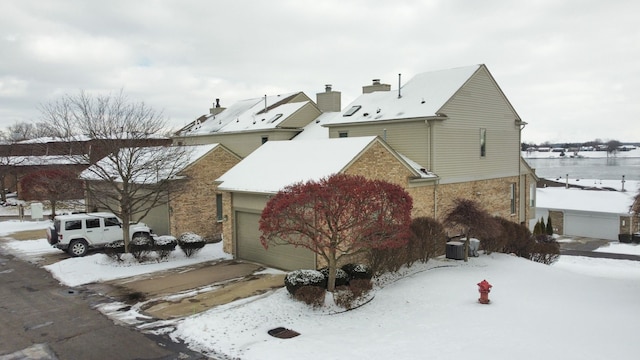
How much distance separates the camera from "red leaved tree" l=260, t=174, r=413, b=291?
12719 millimetres

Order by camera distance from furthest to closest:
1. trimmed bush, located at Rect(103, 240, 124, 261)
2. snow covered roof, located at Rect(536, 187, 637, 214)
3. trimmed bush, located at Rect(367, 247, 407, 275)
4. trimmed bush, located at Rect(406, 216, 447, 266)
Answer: snow covered roof, located at Rect(536, 187, 637, 214) → trimmed bush, located at Rect(103, 240, 124, 261) → trimmed bush, located at Rect(406, 216, 447, 266) → trimmed bush, located at Rect(367, 247, 407, 275)

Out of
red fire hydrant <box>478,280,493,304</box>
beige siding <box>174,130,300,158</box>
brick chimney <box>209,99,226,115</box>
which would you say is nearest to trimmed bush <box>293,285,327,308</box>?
red fire hydrant <box>478,280,493,304</box>

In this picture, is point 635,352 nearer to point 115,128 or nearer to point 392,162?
point 392,162

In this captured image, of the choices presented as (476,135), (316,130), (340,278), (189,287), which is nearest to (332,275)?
(340,278)

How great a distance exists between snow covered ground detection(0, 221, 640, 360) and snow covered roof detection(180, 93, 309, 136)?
16.7m

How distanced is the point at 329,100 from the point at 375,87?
513cm

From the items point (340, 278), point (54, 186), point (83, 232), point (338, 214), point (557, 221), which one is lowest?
point (557, 221)

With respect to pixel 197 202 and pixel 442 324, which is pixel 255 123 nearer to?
pixel 197 202

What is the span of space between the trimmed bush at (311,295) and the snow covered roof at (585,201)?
122 feet

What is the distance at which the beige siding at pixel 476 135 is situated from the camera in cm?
2228

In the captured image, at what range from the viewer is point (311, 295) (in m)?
12.3

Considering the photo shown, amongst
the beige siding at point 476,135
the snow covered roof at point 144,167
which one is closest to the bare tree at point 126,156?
the snow covered roof at point 144,167

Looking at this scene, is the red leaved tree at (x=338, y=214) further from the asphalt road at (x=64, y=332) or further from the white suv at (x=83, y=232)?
the white suv at (x=83, y=232)

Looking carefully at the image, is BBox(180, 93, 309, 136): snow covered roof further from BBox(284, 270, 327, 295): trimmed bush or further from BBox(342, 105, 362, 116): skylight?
BBox(284, 270, 327, 295): trimmed bush
